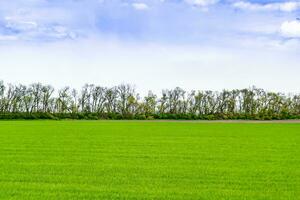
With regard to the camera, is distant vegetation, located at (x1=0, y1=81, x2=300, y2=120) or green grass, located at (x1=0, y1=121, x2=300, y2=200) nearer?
green grass, located at (x1=0, y1=121, x2=300, y2=200)

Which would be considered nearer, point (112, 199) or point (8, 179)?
point (112, 199)

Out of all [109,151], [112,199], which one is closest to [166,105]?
[109,151]

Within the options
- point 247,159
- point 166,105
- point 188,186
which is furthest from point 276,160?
point 166,105

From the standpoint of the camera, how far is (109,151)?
647 inches

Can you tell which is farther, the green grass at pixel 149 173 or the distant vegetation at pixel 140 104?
the distant vegetation at pixel 140 104

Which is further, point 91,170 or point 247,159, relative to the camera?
point 247,159

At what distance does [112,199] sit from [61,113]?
180 feet

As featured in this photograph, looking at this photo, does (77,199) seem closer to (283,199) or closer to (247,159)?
(283,199)

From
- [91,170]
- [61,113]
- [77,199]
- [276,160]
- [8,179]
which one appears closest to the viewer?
[77,199]

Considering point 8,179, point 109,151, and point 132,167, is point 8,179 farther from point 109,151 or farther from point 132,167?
point 109,151

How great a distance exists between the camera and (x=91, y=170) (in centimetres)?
1169

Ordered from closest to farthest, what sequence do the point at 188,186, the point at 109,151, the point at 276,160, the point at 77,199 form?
the point at 77,199
the point at 188,186
the point at 276,160
the point at 109,151

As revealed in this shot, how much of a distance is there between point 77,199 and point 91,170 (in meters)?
3.51

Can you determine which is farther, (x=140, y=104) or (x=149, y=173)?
(x=140, y=104)
